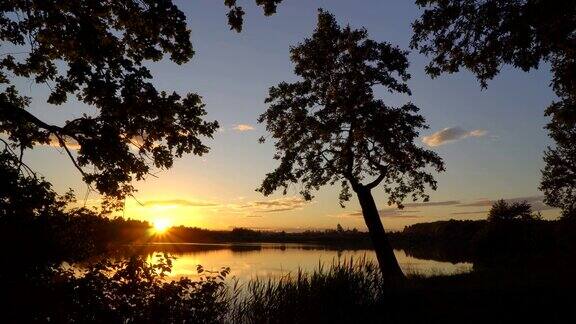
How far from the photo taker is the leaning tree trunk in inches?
965

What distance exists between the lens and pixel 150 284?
32.6ft

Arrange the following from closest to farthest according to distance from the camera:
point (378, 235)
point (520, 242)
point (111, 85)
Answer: point (111, 85)
point (378, 235)
point (520, 242)

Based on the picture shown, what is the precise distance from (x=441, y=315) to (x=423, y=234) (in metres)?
133

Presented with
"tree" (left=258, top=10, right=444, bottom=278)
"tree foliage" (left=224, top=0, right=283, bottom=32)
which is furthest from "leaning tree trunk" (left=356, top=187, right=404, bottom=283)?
"tree foliage" (left=224, top=0, right=283, bottom=32)

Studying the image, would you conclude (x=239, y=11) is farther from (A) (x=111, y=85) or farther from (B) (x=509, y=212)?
(B) (x=509, y=212)

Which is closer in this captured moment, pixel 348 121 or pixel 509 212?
pixel 348 121

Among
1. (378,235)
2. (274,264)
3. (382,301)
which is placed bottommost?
(382,301)

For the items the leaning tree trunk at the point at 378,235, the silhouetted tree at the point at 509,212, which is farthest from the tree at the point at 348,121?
the silhouetted tree at the point at 509,212

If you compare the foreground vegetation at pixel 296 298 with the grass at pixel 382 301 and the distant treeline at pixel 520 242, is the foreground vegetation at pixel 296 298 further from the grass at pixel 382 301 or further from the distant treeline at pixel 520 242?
the distant treeline at pixel 520 242

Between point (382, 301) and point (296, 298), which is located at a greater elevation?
point (296, 298)

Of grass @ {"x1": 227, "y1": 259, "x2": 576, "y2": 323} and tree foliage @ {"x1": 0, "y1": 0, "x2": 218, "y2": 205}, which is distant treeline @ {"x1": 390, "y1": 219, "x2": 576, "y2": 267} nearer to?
grass @ {"x1": 227, "y1": 259, "x2": 576, "y2": 323}

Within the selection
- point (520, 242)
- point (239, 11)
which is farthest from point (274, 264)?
point (239, 11)

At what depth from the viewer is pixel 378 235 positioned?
25844mm

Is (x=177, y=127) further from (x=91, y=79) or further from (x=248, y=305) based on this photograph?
(x=248, y=305)
